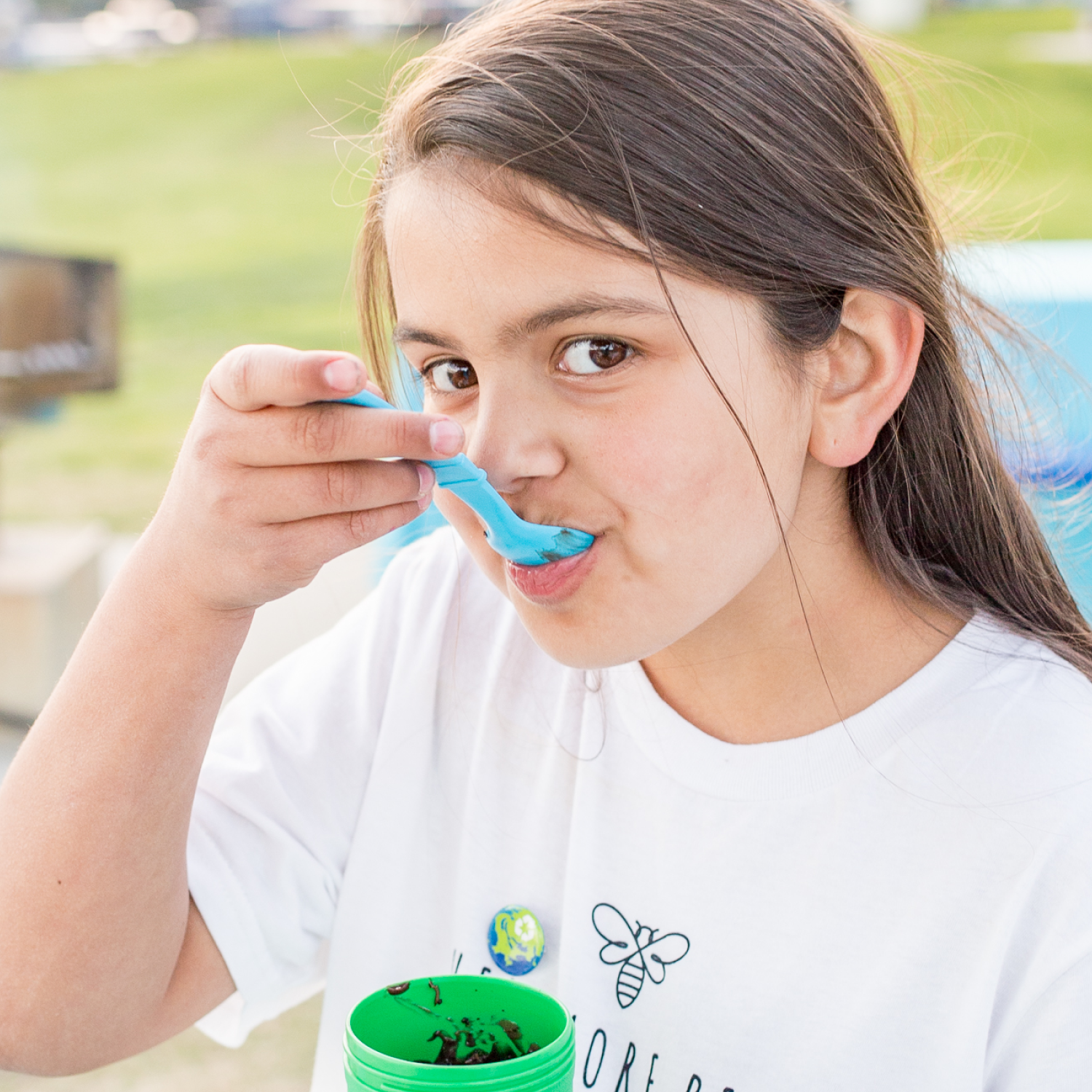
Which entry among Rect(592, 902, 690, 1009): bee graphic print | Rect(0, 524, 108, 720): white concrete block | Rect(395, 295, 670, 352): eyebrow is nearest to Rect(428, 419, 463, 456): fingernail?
Rect(395, 295, 670, 352): eyebrow

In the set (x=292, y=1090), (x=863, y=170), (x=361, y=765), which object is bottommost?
(x=292, y=1090)

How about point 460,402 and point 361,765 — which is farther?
point 361,765

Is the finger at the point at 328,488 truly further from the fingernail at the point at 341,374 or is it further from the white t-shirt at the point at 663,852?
the white t-shirt at the point at 663,852

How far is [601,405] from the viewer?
0.72m

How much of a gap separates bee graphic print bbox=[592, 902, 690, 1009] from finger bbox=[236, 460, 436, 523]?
1.18 ft

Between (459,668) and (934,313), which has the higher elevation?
(934,313)

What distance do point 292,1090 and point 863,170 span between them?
147cm

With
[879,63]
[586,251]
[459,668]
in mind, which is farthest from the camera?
[459,668]

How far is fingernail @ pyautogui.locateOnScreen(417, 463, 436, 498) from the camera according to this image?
67 cm

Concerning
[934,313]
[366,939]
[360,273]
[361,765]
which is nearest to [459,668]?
[361,765]

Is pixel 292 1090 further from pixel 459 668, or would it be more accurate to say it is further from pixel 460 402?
pixel 460 402

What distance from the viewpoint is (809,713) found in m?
0.86

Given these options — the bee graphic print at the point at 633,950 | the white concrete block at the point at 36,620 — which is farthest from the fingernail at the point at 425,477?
the white concrete block at the point at 36,620

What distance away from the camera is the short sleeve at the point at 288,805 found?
890mm
